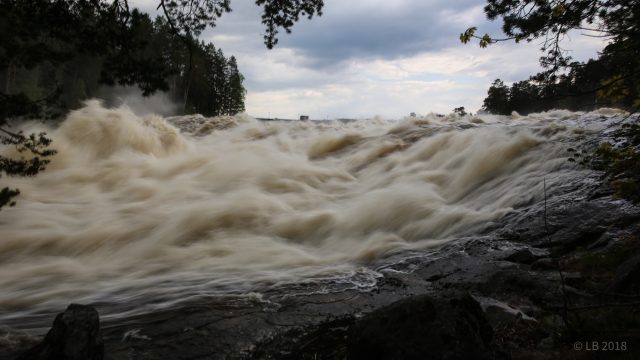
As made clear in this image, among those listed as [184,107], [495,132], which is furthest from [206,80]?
[495,132]

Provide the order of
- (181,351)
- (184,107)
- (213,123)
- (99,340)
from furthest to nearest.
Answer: (184,107) < (213,123) < (181,351) < (99,340)

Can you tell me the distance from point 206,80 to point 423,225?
5941cm

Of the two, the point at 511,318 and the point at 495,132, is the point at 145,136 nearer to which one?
the point at 495,132

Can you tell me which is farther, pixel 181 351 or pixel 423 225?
pixel 423 225

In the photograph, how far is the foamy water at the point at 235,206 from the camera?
582 cm

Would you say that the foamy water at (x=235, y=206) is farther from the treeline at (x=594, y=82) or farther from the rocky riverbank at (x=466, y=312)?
the treeline at (x=594, y=82)

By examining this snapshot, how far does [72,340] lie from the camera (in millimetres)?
3033

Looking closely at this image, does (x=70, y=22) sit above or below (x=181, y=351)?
above

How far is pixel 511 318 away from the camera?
395 cm

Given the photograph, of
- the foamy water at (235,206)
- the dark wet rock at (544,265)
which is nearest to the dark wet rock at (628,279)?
the dark wet rock at (544,265)

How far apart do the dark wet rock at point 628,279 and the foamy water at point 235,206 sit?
251 centimetres

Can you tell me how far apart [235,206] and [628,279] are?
653cm

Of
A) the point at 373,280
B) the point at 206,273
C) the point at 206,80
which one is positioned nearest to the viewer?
the point at 373,280

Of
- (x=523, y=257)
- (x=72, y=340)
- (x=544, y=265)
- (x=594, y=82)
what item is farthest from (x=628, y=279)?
(x=72, y=340)
